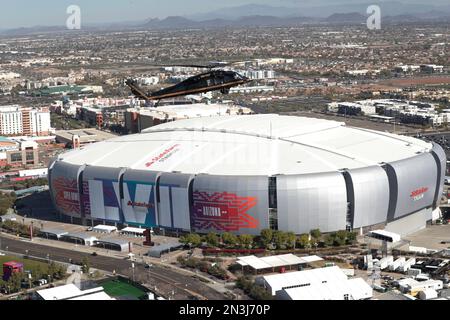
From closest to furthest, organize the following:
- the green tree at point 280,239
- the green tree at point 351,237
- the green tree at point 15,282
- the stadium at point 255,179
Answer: the green tree at point 15,282 → the green tree at point 280,239 → the green tree at point 351,237 → the stadium at point 255,179

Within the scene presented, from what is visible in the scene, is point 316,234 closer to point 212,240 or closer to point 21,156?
point 212,240

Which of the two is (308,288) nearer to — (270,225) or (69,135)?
(270,225)

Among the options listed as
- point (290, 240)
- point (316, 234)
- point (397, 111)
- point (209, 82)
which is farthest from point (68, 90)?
point (209, 82)

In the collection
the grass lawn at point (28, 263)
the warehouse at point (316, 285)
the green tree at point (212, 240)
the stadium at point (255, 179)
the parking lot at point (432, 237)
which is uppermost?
the stadium at point (255, 179)

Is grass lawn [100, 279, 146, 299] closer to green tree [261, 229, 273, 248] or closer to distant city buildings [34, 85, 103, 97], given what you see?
green tree [261, 229, 273, 248]

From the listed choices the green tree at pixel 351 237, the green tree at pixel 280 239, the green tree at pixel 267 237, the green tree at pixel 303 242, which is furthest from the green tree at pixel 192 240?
the green tree at pixel 351 237

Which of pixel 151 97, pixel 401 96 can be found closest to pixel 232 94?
pixel 401 96

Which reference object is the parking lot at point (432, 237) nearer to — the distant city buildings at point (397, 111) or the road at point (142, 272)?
the road at point (142, 272)
